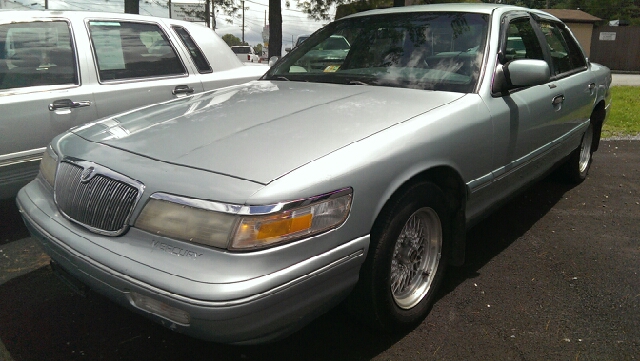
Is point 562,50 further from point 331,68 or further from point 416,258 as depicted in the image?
point 416,258

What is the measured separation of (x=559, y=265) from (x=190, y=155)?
258 cm

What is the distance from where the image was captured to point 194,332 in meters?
2.04

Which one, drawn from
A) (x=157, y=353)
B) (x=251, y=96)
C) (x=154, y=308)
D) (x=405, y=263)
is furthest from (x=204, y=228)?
(x=251, y=96)

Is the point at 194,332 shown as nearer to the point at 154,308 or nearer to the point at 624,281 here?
the point at 154,308

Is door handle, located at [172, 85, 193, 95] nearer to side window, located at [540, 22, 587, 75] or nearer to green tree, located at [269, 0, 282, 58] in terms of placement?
side window, located at [540, 22, 587, 75]

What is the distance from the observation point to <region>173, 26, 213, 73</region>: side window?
203 inches

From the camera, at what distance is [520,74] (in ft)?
10.5

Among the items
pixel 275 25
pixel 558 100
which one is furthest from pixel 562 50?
pixel 275 25

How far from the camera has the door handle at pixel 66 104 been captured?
4.02 metres

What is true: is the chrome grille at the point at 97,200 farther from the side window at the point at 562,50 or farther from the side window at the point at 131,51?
the side window at the point at 562,50

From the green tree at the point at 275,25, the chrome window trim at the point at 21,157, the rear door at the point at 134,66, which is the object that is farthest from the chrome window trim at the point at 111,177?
the green tree at the point at 275,25

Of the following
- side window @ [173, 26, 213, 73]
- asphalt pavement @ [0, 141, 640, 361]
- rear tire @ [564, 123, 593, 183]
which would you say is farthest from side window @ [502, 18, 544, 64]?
side window @ [173, 26, 213, 73]

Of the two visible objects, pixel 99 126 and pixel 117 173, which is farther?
pixel 99 126

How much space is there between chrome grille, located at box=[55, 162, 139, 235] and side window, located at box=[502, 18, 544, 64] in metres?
2.50
